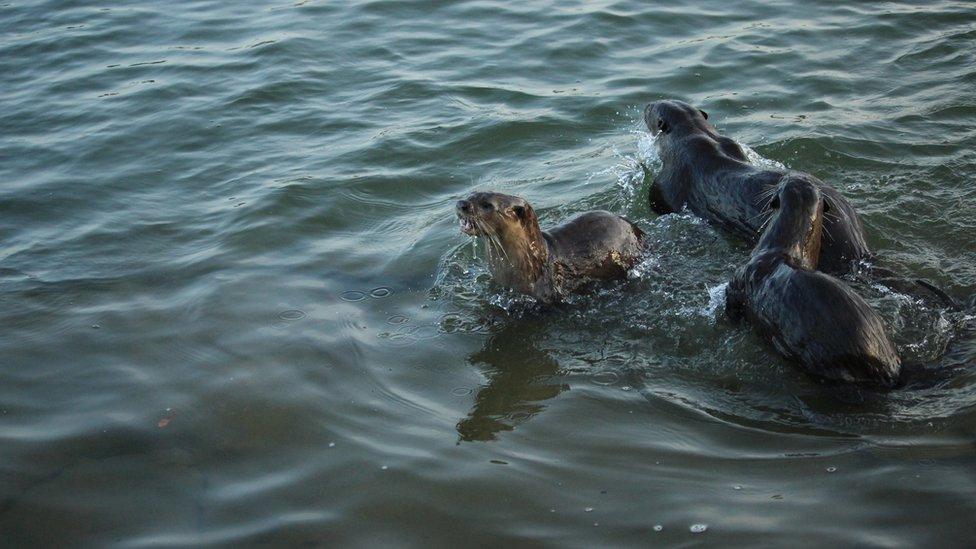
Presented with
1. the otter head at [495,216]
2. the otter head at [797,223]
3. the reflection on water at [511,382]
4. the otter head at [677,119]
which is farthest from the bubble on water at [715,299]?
the otter head at [677,119]

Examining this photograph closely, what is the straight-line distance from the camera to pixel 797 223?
542cm

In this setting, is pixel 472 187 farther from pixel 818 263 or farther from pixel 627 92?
pixel 818 263

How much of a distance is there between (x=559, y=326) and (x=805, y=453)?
1858 mm

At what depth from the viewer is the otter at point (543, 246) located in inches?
231

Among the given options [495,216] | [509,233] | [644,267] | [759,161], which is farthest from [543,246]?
[759,161]

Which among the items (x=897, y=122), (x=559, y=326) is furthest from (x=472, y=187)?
(x=897, y=122)

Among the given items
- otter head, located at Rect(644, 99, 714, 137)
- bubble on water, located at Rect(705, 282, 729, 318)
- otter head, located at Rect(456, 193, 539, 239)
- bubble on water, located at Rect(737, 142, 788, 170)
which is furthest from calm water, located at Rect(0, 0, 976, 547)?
otter head, located at Rect(456, 193, 539, 239)

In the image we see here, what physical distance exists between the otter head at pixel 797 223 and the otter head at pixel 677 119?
205 centimetres

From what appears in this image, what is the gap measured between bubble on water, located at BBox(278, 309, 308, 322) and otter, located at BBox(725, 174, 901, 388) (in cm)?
244

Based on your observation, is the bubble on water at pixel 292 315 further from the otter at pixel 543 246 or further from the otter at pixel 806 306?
the otter at pixel 806 306

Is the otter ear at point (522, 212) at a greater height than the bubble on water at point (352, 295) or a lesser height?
greater

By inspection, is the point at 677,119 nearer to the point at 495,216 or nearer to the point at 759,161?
the point at 759,161

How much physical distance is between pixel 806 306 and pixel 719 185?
242 centimetres

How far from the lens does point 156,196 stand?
7637mm
